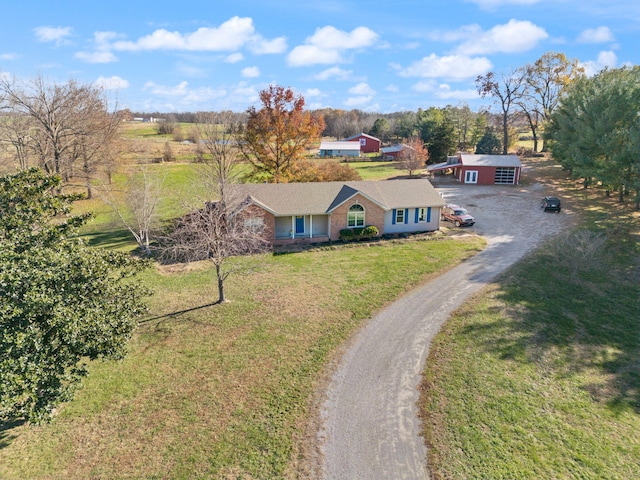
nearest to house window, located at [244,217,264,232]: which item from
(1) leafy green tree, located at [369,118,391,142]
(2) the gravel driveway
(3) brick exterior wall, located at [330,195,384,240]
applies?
(3) brick exterior wall, located at [330,195,384,240]

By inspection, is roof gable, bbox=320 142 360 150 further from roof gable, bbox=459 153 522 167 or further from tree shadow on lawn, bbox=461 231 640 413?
tree shadow on lawn, bbox=461 231 640 413

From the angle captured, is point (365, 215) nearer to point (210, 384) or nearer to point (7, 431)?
point (210, 384)

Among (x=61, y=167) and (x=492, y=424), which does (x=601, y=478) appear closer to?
(x=492, y=424)

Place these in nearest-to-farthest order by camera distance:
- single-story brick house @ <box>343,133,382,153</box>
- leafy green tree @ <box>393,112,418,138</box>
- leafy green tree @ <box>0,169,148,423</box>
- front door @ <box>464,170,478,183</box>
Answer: leafy green tree @ <box>0,169,148,423</box> < front door @ <box>464,170,478,183</box> < single-story brick house @ <box>343,133,382,153</box> < leafy green tree @ <box>393,112,418,138</box>

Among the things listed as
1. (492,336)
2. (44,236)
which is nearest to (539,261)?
(492,336)

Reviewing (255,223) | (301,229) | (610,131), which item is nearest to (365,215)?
(301,229)

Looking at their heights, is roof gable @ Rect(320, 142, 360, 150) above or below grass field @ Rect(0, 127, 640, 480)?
above

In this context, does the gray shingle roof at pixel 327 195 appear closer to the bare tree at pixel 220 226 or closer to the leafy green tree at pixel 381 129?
the bare tree at pixel 220 226

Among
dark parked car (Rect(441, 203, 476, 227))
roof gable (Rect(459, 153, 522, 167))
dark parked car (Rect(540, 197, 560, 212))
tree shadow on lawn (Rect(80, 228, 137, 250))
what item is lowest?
tree shadow on lawn (Rect(80, 228, 137, 250))

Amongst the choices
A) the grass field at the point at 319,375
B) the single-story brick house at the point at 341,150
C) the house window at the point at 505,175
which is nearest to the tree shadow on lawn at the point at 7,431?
the grass field at the point at 319,375
